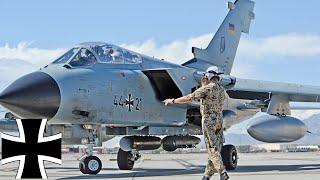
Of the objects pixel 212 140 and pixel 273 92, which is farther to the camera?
pixel 273 92

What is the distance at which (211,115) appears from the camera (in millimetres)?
7945

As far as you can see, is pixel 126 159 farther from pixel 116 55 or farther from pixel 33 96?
pixel 33 96

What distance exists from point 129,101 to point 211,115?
5081 mm

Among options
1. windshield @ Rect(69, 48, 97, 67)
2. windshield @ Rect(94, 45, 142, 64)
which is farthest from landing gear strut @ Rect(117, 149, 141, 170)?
windshield @ Rect(69, 48, 97, 67)

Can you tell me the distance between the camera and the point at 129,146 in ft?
44.3

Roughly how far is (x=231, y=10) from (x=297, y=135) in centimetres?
636

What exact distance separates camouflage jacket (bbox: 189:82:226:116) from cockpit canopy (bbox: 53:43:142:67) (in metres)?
5.00

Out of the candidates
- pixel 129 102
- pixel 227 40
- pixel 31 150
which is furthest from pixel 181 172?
pixel 227 40

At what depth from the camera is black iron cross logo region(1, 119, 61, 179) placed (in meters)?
8.80

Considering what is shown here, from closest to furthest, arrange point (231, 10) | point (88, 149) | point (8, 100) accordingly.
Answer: point (8, 100)
point (88, 149)
point (231, 10)

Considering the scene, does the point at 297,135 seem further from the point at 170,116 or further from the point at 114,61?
the point at 114,61

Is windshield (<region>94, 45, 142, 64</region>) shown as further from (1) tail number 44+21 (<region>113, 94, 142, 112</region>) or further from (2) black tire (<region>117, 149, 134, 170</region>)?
(2) black tire (<region>117, 149, 134, 170</region>)

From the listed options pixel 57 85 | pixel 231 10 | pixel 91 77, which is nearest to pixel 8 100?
pixel 57 85

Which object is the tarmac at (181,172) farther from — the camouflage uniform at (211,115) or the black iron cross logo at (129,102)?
the camouflage uniform at (211,115)
